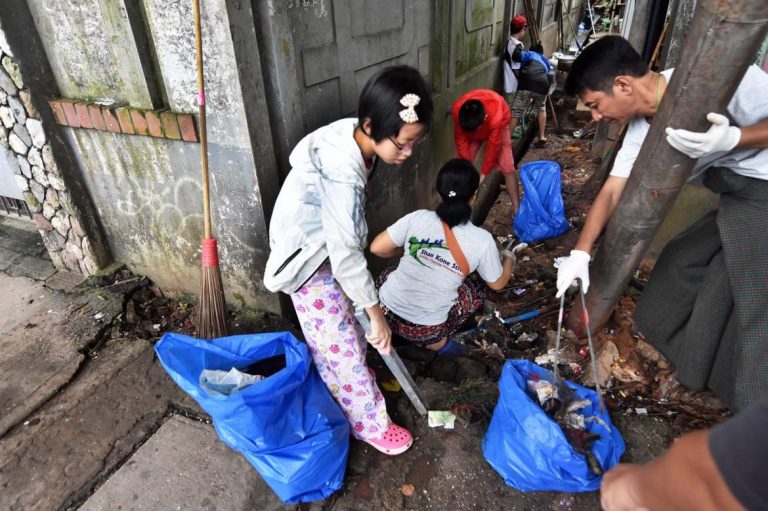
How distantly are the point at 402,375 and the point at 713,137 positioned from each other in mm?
1751

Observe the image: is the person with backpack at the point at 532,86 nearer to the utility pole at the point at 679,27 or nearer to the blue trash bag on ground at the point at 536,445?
the utility pole at the point at 679,27

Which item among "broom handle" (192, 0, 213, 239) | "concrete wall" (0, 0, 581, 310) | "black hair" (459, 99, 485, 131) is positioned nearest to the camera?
"broom handle" (192, 0, 213, 239)

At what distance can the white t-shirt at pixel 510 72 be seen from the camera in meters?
7.08

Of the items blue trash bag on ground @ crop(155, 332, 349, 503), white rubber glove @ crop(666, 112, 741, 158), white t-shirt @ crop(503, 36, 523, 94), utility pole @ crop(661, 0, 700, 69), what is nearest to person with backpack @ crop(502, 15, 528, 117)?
white t-shirt @ crop(503, 36, 523, 94)

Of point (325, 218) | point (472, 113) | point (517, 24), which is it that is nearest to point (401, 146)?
point (325, 218)

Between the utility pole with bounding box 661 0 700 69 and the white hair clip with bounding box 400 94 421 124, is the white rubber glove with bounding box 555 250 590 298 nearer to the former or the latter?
the white hair clip with bounding box 400 94 421 124

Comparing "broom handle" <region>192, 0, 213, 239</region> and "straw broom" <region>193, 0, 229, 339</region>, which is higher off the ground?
"broom handle" <region>192, 0, 213, 239</region>

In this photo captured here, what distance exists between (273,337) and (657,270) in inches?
83.3

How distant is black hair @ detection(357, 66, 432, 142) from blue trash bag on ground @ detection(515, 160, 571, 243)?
283cm

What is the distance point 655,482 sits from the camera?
923 millimetres

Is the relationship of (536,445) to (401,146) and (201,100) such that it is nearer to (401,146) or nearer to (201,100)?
(401,146)

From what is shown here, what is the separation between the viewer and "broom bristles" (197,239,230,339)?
2.39 m

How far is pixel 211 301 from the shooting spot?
8.09 feet

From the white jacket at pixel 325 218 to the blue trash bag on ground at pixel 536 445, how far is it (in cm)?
83
